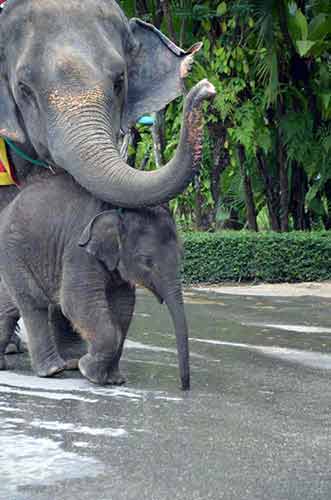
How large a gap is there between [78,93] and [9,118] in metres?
0.68

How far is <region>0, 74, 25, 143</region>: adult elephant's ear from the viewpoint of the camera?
618cm

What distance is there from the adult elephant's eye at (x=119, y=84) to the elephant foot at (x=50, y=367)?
1518 millimetres

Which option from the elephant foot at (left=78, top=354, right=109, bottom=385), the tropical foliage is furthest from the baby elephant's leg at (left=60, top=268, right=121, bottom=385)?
the tropical foliage

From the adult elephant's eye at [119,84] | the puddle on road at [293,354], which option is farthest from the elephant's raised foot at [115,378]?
the adult elephant's eye at [119,84]

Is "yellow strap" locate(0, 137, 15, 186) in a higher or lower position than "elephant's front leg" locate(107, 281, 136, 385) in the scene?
higher

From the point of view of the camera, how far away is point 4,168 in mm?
6480

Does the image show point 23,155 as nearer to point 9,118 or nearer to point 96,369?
point 9,118

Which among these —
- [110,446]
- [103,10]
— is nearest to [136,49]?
[103,10]

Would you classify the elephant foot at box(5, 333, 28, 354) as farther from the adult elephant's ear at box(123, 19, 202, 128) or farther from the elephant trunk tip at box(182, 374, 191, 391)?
the elephant trunk tip at box(182, 374, 191, 391)

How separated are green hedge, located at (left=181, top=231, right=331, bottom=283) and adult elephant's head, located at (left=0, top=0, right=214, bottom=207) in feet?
22.8

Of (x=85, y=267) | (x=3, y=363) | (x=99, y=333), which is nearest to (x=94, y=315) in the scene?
(x=99, y=333)

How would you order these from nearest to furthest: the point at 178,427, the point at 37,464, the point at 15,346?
1. the point at 37,464
2. the point at 178,427
3. the point at 15,346

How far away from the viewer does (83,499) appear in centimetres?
357

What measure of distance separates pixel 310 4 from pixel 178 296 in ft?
33.1
